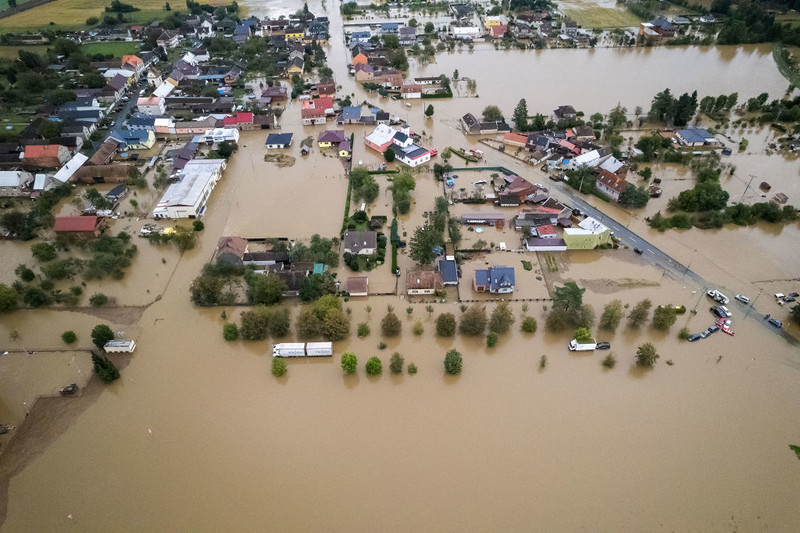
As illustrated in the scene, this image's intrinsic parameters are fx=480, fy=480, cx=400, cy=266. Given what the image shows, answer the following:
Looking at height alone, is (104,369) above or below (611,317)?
below

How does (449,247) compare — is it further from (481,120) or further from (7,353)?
(7,353)

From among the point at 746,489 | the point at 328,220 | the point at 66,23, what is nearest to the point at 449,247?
the point at 328,220

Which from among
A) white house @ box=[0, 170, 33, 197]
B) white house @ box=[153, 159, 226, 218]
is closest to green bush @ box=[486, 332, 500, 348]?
white house @ box=[153, 159, 226, 218]

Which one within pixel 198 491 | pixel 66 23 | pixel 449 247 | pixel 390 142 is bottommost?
pixel 198 491

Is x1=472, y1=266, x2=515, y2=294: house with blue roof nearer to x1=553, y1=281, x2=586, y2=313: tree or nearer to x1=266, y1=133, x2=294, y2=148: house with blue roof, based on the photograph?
x1=553, y1=281, x2=586, y2=313: tree

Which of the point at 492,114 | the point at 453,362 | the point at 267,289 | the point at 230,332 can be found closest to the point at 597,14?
the point at 492,114

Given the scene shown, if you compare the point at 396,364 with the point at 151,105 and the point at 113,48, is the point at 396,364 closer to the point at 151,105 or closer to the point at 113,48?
the point at 151,105
